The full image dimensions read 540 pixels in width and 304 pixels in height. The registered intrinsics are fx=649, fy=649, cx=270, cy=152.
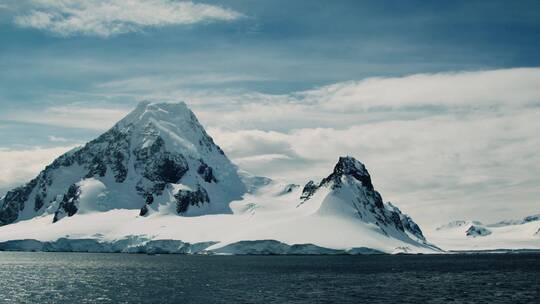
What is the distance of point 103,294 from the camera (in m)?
112

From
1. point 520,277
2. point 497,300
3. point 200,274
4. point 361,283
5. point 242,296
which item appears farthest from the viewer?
point 200,274

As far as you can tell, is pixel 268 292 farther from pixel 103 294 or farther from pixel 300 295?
pixel 103 294

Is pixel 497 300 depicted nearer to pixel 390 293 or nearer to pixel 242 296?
pixel 390 293

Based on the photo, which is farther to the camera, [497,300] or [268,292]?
[268,292]

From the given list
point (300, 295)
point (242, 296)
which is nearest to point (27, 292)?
point (242, 296)

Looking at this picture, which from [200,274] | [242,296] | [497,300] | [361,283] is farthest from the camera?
[200,274]

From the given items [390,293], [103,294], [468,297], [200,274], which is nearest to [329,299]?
[390,293]

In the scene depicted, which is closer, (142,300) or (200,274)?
(142,300)

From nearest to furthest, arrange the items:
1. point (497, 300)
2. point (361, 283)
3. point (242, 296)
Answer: point (497, 300)
point (242, 296)
point (361, 283)

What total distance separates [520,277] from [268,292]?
68678mm

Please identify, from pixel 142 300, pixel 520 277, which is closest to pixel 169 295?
pixel 142 300

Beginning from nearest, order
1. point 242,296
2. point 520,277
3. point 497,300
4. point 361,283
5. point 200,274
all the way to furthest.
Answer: point 497,300, point 242,296, point 361,283, point 520,277, point 200,274

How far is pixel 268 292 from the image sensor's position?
376 ft

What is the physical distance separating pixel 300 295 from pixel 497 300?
31.4m
